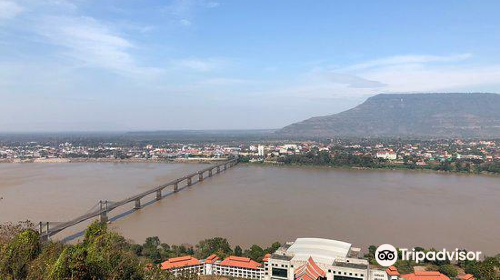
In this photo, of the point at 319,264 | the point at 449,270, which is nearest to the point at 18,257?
the point at 319,264

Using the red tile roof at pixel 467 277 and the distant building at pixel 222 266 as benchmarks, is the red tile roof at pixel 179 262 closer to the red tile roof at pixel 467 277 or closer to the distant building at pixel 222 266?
the distant building at pixel 222 266

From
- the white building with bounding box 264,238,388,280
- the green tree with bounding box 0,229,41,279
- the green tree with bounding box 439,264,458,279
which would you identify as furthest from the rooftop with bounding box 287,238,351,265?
the green tree with bounding box 0,229,41,279

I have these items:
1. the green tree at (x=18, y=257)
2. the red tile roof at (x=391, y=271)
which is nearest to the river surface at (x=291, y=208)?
the red tile roof at (x=391, y=271)

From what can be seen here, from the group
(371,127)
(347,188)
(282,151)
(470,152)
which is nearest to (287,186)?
(347,188)

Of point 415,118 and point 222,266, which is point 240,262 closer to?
point 222,266

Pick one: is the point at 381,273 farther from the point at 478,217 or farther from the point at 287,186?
the point at 287,186

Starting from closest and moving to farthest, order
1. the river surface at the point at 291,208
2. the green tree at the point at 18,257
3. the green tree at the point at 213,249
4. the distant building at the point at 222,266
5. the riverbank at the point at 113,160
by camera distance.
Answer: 1. the green tree at the point at 18,257
2. the distant building at the point at 222,266
3. the green tree at the point at 213,249
4. the river surface at the point at 291,208
5. the riverbank at the point at 113,160

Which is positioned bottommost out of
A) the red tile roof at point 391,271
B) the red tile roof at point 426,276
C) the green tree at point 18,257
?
the red tile roof at point 426,276
